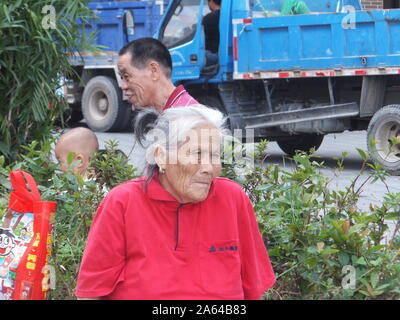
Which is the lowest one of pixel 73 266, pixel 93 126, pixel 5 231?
pixel 93 126

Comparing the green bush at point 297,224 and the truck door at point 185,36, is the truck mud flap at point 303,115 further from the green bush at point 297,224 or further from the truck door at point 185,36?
the green bush at point 297,224

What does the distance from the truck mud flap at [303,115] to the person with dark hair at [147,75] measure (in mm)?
7277

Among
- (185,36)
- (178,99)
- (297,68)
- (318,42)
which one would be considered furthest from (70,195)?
(185,36)

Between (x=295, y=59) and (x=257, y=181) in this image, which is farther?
(x=295, y=59)

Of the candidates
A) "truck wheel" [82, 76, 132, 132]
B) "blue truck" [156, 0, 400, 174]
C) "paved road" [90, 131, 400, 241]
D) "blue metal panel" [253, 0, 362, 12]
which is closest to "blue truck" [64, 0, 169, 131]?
"truck wheel" [82, 76, 132, 132]

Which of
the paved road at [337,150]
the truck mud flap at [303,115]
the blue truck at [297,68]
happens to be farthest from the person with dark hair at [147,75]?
the truck mud flap at [303,115]

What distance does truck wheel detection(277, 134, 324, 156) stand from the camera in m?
13.3

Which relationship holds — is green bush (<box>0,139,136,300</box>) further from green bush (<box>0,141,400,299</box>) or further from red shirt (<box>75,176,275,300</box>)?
red shirt (<box>75,176,275,300</box>)

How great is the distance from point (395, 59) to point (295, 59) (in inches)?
62.0

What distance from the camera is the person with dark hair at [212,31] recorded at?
12.9m

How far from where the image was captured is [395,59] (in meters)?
11.0

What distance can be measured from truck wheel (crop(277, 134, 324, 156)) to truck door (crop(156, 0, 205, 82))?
1.73 m
